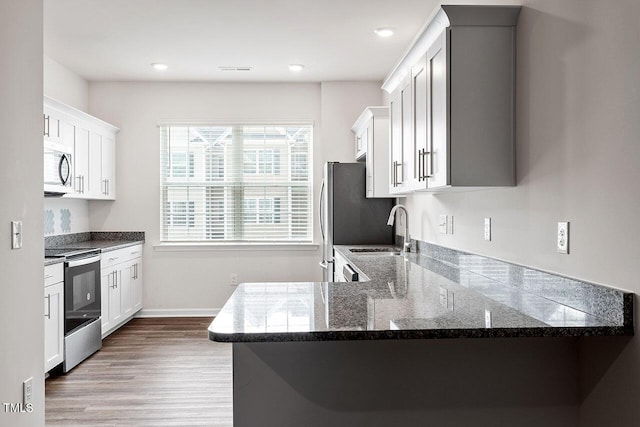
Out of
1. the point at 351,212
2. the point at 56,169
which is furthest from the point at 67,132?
the point at 351,212

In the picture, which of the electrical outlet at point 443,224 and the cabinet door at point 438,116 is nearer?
the cabinet door at point 438,116

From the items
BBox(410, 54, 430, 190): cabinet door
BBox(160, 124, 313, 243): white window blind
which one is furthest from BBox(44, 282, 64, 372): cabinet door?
BBox(410, 54, 430, 190): cabinet door

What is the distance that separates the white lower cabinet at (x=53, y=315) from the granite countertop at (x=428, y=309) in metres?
1.96

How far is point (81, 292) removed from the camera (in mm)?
4020

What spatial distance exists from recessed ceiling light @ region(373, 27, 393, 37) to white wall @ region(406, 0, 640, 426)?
1.83 metres

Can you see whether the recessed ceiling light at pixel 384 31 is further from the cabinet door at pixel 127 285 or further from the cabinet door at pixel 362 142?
the cabinet door at pixel 127 285

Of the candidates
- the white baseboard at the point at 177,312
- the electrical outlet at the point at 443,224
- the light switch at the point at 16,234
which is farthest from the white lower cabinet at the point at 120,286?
the electrical outlet at the point at 443,224

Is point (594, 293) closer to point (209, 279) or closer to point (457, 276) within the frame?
point (457, 276)

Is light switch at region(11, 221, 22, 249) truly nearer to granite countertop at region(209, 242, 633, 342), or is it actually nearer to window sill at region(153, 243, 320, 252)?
granite countertop at region(209, 242, 633, 342)

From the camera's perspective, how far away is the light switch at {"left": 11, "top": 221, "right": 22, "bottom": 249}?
2.12 m

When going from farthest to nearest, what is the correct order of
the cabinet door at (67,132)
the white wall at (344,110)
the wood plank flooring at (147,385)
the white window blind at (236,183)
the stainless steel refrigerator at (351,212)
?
1. the white window blind at (236,183)
2. the white wall at (344,110)
3. the stainless steel refrigerator at (351,212)
4. the cabinet door at (67,132)
5. the wood plank flooring at (147,385)

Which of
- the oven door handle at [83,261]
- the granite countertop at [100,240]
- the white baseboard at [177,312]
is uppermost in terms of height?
the granite countertop at [100,240]

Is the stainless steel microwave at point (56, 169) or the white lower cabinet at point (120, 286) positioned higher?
the stainless steel microwave at point (56, 169)

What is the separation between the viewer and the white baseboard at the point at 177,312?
5.67 metres
